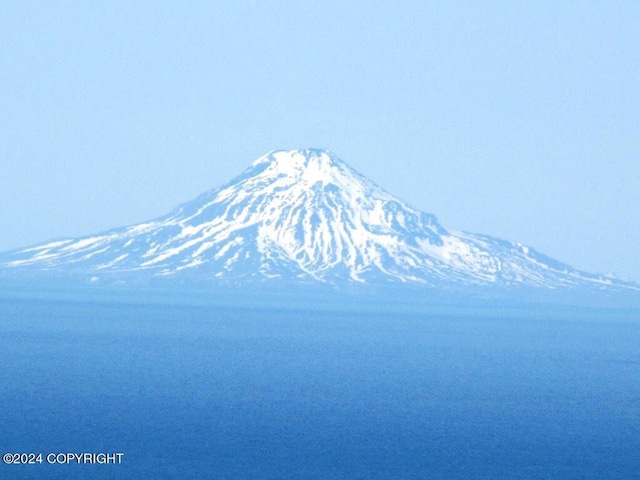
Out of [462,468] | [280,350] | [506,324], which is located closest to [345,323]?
[506,324]

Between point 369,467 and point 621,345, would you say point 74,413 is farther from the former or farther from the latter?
point 621,345

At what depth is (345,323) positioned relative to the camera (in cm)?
12781

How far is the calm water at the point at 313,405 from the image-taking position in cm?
4050

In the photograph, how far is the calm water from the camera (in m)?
40.5

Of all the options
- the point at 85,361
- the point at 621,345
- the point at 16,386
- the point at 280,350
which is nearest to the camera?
the point at 16,386

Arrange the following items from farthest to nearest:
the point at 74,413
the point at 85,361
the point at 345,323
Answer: the point at 345,323 < the point at 85,361 < the point at 74,413

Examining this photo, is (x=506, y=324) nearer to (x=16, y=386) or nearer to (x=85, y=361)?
(x=85, y=361)

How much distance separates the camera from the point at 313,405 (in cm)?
5366

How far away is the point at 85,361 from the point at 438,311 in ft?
352

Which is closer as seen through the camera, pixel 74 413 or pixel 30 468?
pixel 30 468

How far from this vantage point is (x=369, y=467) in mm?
39844

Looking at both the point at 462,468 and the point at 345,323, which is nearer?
the point at 462,468

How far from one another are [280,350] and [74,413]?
38.6 m

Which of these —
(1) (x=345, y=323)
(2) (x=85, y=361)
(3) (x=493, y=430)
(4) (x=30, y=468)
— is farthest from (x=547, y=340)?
(4) (x=30, y=468)
